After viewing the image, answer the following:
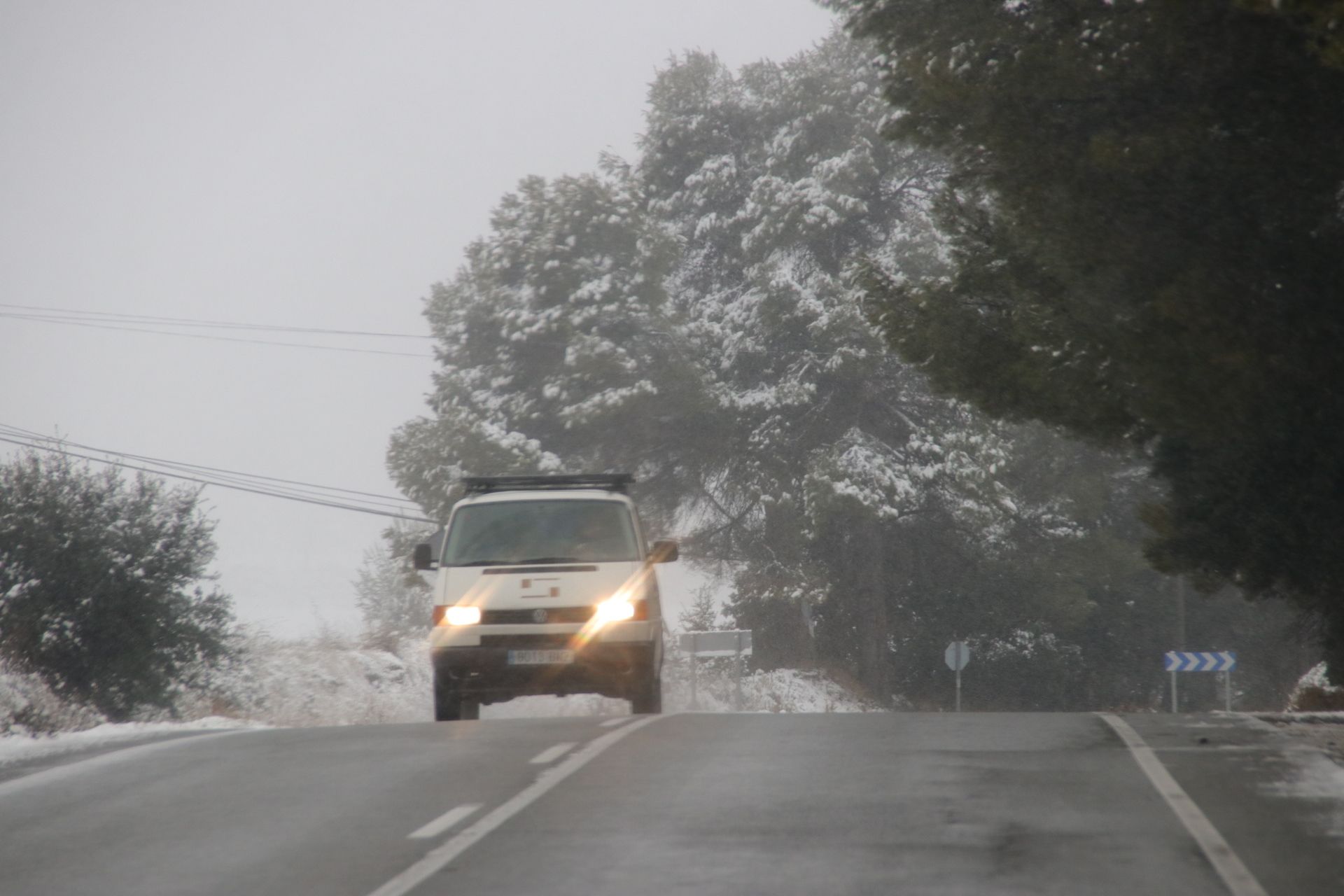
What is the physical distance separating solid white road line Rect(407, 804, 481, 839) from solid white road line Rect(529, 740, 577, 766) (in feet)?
5.32

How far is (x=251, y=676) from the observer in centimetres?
3250

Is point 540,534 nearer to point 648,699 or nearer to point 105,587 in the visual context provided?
point 648,699

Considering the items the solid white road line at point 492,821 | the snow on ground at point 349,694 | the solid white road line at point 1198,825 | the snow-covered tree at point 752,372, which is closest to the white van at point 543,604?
the solid white road line at point 492,821

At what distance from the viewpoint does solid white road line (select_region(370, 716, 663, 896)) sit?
22.4 feet

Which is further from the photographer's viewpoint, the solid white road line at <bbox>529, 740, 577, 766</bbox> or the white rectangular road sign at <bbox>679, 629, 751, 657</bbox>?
the white rectangular road sign at <bbox>679, 629, 751, 657</bbox>

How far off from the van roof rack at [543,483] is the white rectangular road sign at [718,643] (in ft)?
62.2

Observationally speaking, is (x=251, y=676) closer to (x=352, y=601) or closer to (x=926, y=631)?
(x=926, y=631)

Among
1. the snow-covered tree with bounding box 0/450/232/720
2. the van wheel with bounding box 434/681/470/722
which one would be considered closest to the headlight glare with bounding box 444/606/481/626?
the van wheel with bounding box 434/681/470/722

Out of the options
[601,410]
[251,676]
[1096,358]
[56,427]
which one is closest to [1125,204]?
[1096,358]

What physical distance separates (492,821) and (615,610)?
6942 millimetres

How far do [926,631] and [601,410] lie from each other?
35.9 feet

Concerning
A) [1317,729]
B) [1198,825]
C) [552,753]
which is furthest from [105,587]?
[1198,825]

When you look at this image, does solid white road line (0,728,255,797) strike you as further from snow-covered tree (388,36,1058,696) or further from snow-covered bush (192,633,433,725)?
snow-covered tree (388,36,1058,696)

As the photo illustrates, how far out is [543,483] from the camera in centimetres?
1595
